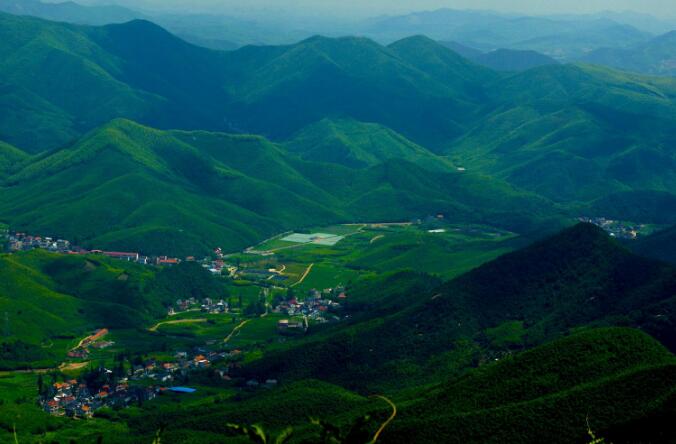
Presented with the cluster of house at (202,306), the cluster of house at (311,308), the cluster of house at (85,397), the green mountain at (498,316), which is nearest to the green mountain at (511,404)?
the cluster of house at (85,397)

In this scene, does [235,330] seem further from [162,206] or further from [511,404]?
[162,206]

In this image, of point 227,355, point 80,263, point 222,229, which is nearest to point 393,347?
point 227,355

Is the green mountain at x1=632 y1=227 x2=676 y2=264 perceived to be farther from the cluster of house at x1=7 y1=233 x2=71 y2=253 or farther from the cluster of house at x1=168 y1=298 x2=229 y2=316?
the cluster of house at x1=7 y1=233 x2=71 y2=253

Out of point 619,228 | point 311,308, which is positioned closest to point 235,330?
point 311,308

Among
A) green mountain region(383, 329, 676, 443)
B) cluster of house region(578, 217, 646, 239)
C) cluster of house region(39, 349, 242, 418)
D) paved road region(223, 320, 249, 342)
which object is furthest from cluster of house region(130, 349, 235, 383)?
cluster of house region(578, 217, 646, 239)

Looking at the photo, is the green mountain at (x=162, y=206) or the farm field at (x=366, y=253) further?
the green mountain at (x=162, y=206)

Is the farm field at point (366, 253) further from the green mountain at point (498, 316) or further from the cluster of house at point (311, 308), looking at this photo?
the green mountain at point (498, 316)

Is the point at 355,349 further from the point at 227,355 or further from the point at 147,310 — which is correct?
the point at 147,310
